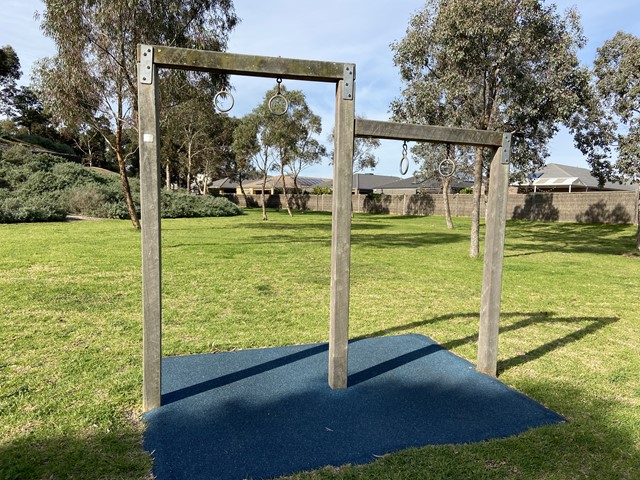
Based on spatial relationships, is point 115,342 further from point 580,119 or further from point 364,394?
point 580,119

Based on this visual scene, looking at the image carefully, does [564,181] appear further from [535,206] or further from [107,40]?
[107,40]

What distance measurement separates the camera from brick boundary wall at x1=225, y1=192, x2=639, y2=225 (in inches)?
951

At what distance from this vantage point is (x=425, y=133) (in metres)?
3.38

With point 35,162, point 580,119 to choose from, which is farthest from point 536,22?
point 35,162

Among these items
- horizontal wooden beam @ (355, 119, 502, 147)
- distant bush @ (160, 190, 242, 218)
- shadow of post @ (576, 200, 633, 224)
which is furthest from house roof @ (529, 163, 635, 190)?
horizontal wooden beam @ (355, 119, 502, 147)

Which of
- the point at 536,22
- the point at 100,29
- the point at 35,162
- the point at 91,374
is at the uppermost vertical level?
the point at 100,29

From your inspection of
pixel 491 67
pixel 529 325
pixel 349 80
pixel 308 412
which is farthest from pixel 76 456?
pixel 491 67

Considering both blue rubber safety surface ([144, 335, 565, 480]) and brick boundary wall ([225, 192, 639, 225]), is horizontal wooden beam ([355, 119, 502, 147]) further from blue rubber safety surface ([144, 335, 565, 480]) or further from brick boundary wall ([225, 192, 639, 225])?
brick boundary wall ([225, 192, 639, 225])

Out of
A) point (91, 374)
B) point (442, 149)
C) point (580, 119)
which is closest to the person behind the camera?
point (91, 374)

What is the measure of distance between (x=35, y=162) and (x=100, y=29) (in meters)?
16.7

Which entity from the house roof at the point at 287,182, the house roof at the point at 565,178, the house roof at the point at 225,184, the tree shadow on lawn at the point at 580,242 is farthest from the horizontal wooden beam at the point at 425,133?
the house roof at the point at 225,184

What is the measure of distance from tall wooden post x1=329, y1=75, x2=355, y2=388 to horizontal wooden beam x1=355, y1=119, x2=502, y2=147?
0.55ft

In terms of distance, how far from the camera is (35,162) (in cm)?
2606

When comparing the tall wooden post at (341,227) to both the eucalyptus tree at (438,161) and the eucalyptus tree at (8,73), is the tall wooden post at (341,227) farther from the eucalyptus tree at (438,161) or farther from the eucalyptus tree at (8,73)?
the eucalyptus tree at (8,73)
